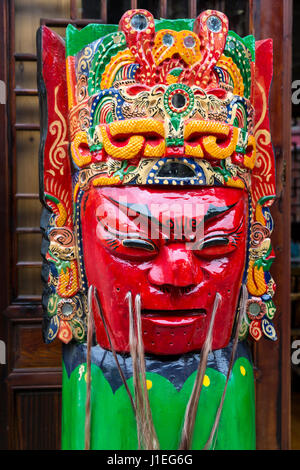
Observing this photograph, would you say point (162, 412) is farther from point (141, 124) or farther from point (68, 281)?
point (141, 124)

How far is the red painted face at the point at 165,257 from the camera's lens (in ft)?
3.22

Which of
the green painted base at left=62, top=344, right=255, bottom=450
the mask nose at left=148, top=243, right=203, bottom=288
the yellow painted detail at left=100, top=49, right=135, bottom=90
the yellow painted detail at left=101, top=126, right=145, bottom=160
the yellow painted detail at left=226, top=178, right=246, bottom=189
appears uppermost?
the yellow painted detail at left=100, top=49, right=135, bottom=90

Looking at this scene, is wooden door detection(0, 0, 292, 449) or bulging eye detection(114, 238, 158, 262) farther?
wooden door detection(0, 0, 292, 449)

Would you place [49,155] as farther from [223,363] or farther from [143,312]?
[223,363]

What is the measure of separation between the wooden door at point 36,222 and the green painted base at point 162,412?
543mm

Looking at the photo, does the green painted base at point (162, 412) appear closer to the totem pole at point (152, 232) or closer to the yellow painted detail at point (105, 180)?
the totem pole at point (152, 232)

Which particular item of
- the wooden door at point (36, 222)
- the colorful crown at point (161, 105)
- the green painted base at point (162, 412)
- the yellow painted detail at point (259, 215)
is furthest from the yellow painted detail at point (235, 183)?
the wooden door at point (36, 222)

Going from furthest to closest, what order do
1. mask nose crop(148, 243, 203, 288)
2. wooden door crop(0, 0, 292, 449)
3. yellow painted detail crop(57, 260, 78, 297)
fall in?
wooden door crop(0, 0, 292, 449) < yellow painted detail crop(57, 260, 78, 297) < mask nose crop(148, 243, 203, 288)

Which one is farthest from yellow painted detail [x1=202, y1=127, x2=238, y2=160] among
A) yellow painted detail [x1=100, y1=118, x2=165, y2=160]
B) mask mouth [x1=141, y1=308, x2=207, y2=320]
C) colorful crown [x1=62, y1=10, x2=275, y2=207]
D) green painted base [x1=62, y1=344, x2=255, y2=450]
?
green painted base [x1=62, y1=344, x2=255, y2=450]

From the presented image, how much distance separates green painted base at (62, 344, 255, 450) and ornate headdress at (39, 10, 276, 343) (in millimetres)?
154

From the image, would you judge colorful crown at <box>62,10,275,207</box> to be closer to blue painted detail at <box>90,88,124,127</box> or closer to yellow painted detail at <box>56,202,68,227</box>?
blue painted detail at <box>90,88,124,127</box>

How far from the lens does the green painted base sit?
1022 millimetres
